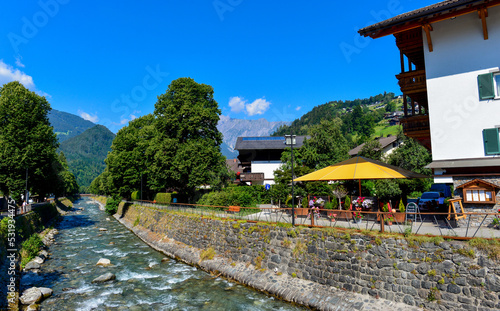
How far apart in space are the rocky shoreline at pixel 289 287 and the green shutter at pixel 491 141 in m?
7.63

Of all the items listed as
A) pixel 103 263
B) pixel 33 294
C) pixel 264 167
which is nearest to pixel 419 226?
pixel 33 294

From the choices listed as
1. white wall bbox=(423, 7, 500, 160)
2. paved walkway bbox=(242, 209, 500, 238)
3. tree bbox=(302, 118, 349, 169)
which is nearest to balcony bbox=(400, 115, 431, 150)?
white wall bbox=(423, 7, 500, 160)

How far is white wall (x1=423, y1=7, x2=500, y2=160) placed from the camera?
1209 cm

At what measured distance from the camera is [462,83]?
41.3 ft

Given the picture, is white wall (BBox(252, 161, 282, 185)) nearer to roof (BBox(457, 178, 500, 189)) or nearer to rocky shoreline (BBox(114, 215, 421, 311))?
rocky shoreline (BBox(114, 215, 421, 311))

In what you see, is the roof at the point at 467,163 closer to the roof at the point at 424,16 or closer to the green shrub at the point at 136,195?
the roof at the point at 424,16

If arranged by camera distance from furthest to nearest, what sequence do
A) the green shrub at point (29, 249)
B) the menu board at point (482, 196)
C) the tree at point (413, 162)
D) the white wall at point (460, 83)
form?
the tree at point (413, 162) → the green shrub at point (29, 249) → the white wall at point (460, 83) → the menu board at point (482, 196)

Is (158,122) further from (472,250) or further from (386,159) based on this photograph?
(386,159)

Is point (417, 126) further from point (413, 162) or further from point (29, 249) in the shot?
point (29, 249)

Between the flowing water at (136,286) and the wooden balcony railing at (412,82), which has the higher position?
the wooden balcony railing at (412,82)

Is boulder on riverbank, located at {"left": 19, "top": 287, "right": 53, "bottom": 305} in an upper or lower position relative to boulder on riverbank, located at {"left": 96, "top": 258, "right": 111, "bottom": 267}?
upper

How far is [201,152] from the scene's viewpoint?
29109mm

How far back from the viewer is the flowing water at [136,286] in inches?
458

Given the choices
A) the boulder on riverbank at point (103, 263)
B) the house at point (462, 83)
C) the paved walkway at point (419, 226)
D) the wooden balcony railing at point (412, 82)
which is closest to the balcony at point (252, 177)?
the boulder on riverbank at point (103, 263)
